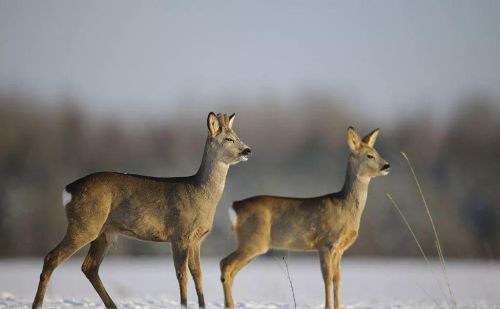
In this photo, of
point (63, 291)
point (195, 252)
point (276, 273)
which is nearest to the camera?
point (195, 252)

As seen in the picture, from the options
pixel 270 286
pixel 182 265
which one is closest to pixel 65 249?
pixel 182 265

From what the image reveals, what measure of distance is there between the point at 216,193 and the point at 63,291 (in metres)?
5.19

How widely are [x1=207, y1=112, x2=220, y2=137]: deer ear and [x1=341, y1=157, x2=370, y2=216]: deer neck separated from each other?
205cm

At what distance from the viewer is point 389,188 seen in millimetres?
26984

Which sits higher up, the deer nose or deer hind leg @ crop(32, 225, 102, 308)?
the deer nose

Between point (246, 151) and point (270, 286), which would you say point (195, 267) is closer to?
point (246, 151)

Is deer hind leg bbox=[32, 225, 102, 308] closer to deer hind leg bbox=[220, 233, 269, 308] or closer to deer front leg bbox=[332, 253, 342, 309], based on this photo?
deer hind leg bbox=[220, 233, 269, 308]

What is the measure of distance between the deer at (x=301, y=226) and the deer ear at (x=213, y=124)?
111 centimetres

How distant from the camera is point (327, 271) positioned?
10.4 metres

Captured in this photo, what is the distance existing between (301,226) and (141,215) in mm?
2219

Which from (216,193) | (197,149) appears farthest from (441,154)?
(216,193)

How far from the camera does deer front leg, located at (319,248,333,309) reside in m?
10.2

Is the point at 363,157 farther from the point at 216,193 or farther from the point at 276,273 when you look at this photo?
the point at 276,273

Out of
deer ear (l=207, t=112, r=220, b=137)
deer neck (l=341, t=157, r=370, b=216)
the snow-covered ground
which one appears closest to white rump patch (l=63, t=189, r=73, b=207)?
the snow-covered ground
